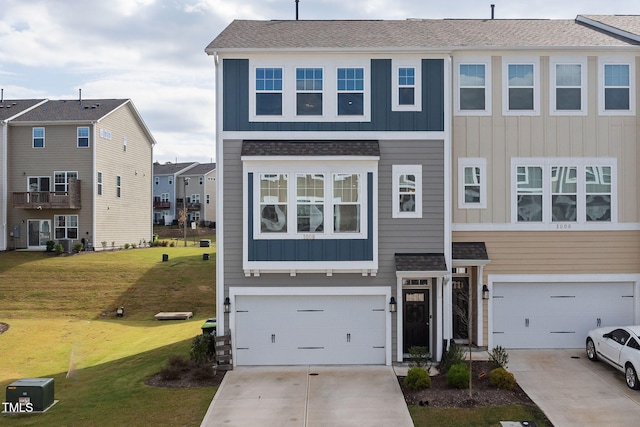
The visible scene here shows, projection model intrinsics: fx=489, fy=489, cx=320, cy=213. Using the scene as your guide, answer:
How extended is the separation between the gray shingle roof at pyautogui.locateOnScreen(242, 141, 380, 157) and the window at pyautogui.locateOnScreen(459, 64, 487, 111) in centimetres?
326

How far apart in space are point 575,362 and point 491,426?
17.1 feet

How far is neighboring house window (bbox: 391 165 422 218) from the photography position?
45.3 ft

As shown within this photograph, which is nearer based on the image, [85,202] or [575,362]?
[575,362]

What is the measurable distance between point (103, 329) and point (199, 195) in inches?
1665

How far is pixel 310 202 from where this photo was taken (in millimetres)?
13531

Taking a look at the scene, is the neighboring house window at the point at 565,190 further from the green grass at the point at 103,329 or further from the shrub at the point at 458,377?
the green grass at the point at 103,329

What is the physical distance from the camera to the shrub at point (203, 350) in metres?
13.4

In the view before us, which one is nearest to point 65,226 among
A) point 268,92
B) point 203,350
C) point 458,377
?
point 203,350

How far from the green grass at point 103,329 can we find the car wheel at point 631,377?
999cm

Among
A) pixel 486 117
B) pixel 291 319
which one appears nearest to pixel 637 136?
pixel 486 117

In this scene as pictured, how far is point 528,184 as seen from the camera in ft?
48.1

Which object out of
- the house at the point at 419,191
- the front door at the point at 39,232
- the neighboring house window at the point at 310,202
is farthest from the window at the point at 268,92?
the front door at the point at 39,232

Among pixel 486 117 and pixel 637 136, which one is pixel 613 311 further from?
pixel 486 117

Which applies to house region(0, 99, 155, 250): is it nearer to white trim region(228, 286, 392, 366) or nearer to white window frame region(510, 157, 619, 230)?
white trim region(228, 286, 392, 366)
